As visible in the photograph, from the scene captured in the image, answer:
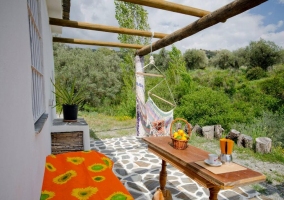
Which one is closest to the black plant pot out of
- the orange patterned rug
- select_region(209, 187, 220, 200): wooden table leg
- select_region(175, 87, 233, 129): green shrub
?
the orange patterned rug

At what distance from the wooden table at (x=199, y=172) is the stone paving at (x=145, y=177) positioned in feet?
1.20

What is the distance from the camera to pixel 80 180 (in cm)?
189

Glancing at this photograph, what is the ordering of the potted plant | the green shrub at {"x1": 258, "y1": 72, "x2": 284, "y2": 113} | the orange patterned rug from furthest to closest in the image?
the green shrub at {"x1": 258, "y1": 72, "x2": 284, "y2": 113}
the potted plant
the orange patterned rug

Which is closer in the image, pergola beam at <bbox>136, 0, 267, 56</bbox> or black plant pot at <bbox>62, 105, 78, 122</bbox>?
pergola beam at <bbox>136, 0, 267, 56</bbox>

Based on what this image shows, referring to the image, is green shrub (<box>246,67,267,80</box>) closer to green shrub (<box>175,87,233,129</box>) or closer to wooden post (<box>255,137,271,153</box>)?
green shrub (<box>175,87,233,129</box>)

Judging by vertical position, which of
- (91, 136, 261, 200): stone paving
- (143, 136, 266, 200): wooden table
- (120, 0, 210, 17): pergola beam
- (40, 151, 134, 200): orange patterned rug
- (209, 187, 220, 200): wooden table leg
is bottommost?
(91, 136, 261, 200): stone paving

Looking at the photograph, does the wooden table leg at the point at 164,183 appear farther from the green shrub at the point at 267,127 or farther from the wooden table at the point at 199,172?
the green shrub at the point at 267,127

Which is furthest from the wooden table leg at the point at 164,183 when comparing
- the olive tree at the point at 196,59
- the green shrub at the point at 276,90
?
the olive tree at the point at 196,59

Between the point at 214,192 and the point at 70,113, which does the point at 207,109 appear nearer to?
the point at 70,113

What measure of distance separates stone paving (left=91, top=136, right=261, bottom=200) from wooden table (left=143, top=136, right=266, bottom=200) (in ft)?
1.20

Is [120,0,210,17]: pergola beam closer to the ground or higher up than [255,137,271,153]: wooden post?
higher up

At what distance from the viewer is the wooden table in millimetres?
1239

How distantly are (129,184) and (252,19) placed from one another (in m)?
28.0

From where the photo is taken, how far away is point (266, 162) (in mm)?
3410
